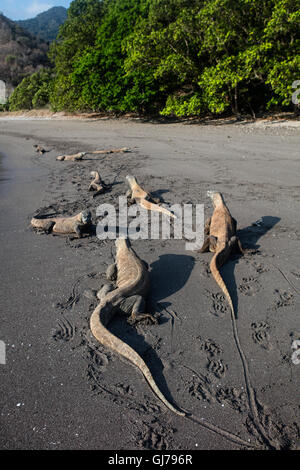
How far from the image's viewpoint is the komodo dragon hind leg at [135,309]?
4152 mm

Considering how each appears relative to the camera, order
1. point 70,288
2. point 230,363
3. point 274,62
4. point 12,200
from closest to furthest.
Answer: point 230,363 < point 70,288 < point 12,200 < point 274,62

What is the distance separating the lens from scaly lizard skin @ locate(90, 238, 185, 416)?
3.43 meters

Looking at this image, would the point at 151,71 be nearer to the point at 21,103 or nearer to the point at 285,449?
the point at 285,449

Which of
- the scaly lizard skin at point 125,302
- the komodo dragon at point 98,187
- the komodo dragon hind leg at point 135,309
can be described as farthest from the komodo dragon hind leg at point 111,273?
the komodo dragon at point 98,187

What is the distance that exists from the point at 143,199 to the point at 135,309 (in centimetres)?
445

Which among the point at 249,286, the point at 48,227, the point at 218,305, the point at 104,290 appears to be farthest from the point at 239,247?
the point at 48,227

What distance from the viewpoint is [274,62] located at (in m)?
16.9

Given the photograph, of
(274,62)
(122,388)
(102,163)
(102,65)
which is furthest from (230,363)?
(102,65)

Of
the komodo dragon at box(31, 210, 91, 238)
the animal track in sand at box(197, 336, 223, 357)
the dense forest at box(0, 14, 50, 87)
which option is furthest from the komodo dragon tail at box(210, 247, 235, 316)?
the dense forest at box(0, 14, 50, 87)

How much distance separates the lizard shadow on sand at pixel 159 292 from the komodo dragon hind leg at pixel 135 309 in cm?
12

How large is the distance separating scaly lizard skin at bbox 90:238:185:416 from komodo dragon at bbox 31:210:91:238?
5.16 feet

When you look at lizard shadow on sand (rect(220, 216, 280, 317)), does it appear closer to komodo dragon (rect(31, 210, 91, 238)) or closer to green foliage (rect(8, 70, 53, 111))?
komodo dragon (rect(31, 210, 91, 238))

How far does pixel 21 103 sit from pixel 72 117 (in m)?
19.1

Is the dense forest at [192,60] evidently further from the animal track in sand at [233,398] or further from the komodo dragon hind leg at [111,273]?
the animal track in sand at [233,398]
